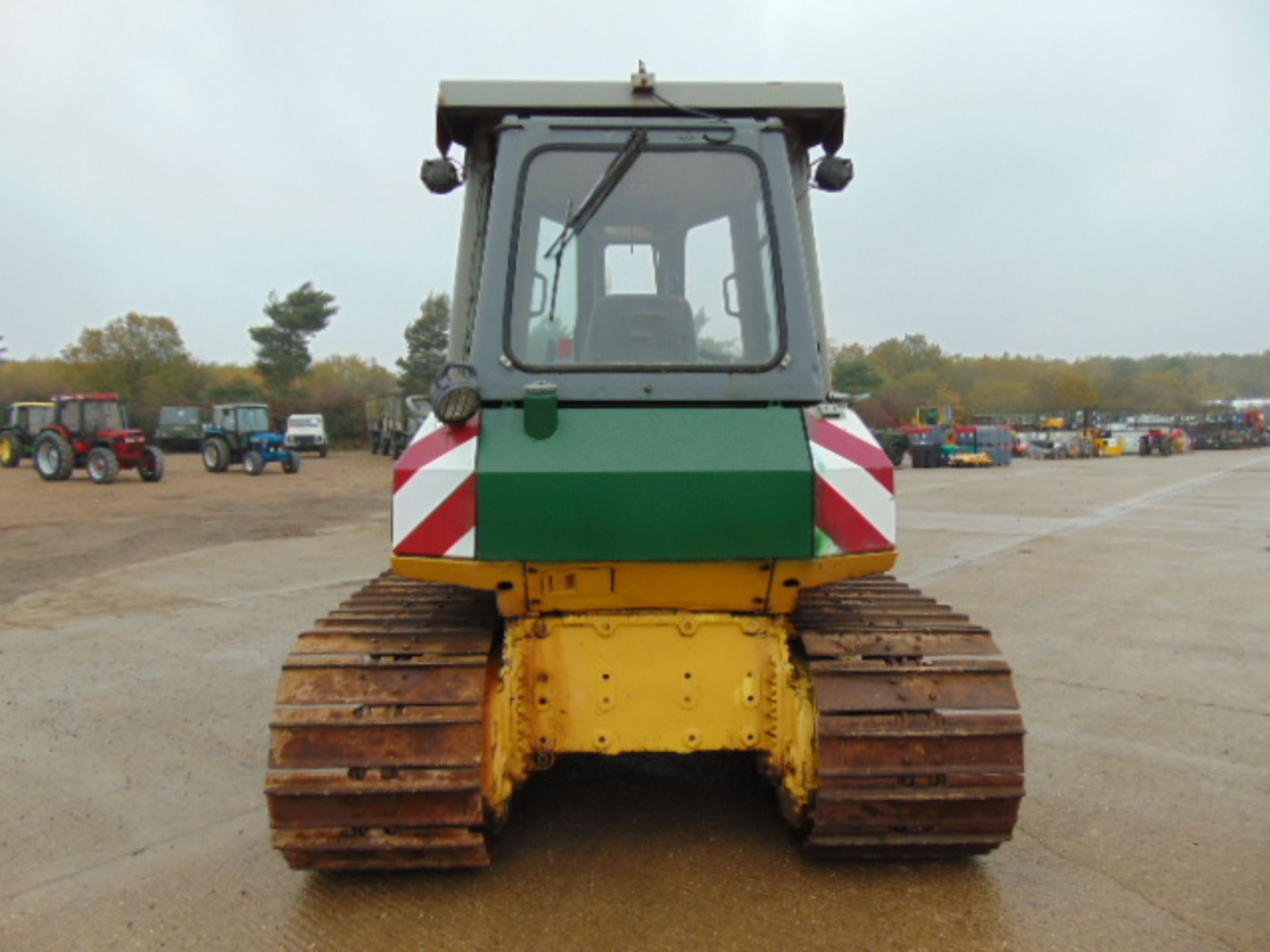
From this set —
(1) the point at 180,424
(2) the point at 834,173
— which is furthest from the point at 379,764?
(1) the point at 180,424

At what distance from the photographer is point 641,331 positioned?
120 inches

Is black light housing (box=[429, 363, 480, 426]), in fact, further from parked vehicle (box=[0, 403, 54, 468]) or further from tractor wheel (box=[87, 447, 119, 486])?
parked vehicle (box=[0, 403, 54, 468])

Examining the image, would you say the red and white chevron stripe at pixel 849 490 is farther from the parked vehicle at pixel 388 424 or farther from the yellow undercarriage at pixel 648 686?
the parked vehicle at pixel 388 424

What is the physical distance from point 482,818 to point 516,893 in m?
0.38

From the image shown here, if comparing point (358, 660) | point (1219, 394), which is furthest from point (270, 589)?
point (1219, 394)

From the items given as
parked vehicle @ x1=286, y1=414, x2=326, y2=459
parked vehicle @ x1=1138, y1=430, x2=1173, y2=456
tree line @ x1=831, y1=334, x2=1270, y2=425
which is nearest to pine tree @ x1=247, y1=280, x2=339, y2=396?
parked vehicle @ x1=286, y1=414, x2=326, y2=459

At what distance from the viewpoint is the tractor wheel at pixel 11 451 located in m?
27.5

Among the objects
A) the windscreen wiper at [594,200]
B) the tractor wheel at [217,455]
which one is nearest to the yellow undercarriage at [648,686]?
the windscreen wiper at [594,200]

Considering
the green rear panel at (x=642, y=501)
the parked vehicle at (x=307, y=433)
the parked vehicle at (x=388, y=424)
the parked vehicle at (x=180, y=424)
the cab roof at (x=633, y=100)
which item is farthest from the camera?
the parked vehicle at (x=307, y=433)

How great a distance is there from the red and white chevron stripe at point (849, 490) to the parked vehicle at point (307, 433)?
38.7 meters

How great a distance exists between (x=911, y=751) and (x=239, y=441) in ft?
89.2

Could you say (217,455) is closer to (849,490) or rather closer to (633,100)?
(633,100)

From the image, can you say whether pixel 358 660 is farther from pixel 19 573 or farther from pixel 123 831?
pixel 19 573

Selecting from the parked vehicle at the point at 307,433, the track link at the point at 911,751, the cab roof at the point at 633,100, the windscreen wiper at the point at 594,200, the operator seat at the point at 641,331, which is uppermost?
the cab roof at the point at 633,100
